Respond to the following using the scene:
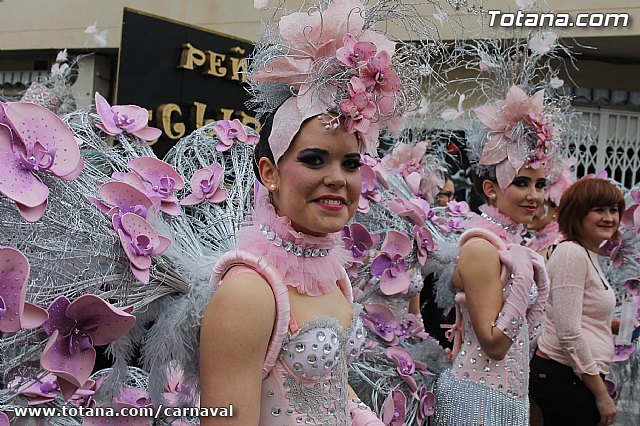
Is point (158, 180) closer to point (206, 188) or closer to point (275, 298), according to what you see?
point (206, 188)

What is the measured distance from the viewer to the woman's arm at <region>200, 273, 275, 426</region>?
1451 millimetres

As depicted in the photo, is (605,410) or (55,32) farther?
(55,32)

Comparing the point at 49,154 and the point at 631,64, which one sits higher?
the point at 631,64

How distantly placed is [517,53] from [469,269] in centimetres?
101

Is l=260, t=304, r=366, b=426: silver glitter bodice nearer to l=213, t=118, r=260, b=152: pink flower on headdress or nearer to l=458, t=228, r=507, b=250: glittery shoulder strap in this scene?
l=213, t=118, r=260, b=152: pink flower on headdress

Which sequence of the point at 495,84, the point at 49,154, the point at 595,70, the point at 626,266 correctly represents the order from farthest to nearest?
the point at 595,70, the point at 626,266, the point at 495,84, the point at 49,154

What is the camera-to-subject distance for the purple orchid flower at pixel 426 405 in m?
2.81

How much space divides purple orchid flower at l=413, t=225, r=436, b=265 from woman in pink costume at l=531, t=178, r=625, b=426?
61 cm

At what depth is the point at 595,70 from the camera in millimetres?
Answer: 8664

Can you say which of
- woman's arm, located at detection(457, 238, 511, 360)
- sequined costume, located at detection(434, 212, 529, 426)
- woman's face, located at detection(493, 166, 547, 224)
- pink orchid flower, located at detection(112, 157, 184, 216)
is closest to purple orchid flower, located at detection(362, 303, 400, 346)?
sequined costume, located at detection(434, 212, 529, 426)

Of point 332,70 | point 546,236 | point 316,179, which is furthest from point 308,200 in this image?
point 546,236

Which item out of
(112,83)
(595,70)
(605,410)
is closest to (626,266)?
(605,410)

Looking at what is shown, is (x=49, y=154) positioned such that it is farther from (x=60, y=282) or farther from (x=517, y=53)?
(x=517, y=53)

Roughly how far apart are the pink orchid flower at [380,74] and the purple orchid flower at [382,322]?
147 cm
